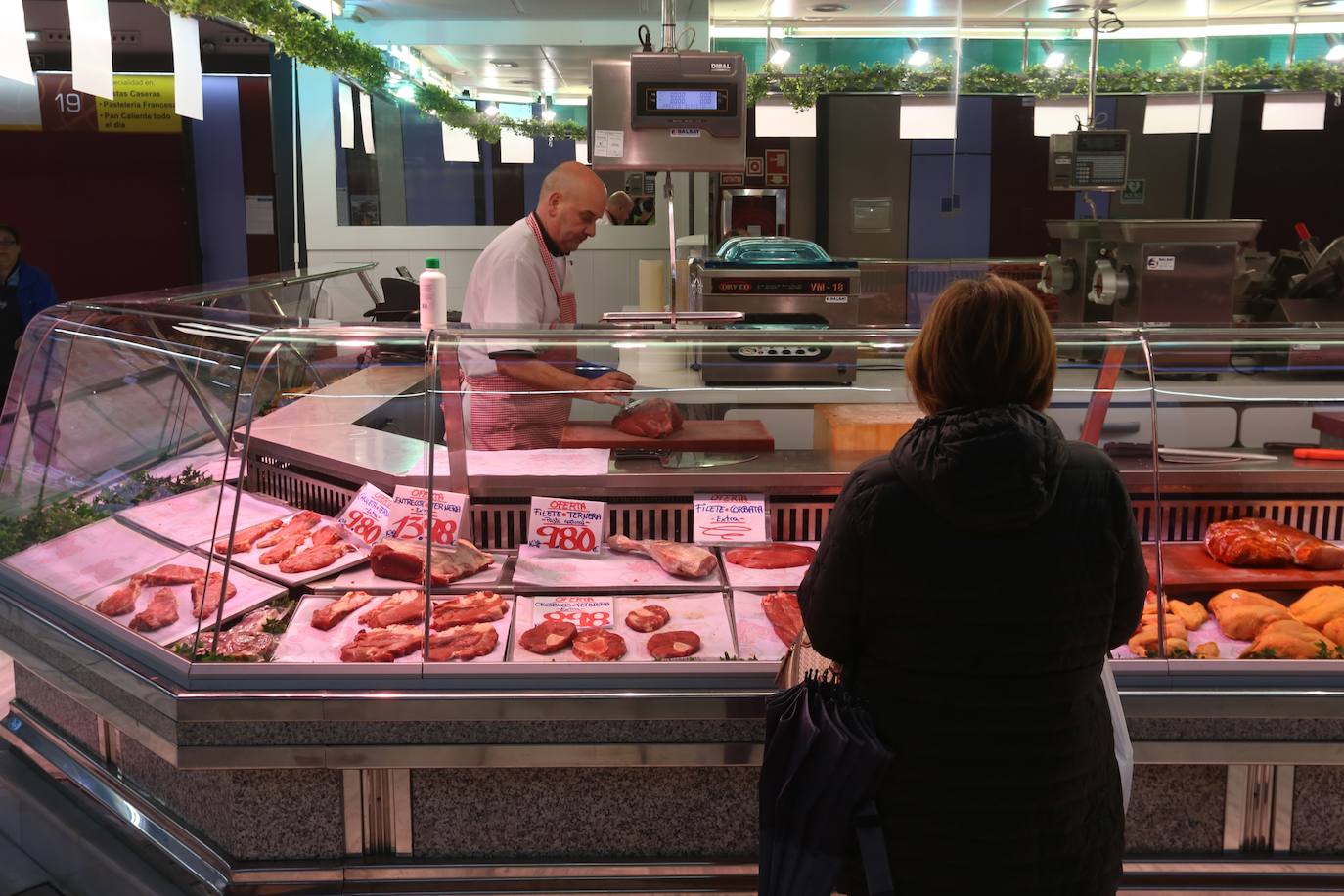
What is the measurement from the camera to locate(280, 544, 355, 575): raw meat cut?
2896 millimetres

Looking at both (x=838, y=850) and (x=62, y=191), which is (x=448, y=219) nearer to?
(x=62, y=191)

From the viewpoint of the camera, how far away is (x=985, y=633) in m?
1.69

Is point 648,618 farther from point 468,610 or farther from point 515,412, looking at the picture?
point 515,412

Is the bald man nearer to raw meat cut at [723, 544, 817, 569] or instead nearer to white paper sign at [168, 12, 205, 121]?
raw meat cut at [723, 544, 817, 569]

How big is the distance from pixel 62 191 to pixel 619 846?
1166cm

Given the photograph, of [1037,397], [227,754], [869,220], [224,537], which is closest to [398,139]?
[869,220]

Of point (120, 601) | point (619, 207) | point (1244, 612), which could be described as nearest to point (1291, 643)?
point (1244, 612)

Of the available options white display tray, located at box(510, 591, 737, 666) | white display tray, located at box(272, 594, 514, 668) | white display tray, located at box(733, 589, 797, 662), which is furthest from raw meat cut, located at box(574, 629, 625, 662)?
white display tray, located at box(733, 589, 797, 662)

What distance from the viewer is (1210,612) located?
2.70 metres

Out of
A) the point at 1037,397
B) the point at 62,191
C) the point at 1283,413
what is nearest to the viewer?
the point at 1037,397

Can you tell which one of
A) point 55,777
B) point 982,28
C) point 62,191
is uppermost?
point 982,28

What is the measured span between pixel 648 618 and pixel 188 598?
115cm

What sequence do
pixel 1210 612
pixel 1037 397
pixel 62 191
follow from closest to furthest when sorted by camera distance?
pixel 1037 397
pixel 1210 612
pixel 62 191

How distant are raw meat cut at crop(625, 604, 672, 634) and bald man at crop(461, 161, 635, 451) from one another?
0.59 meters
